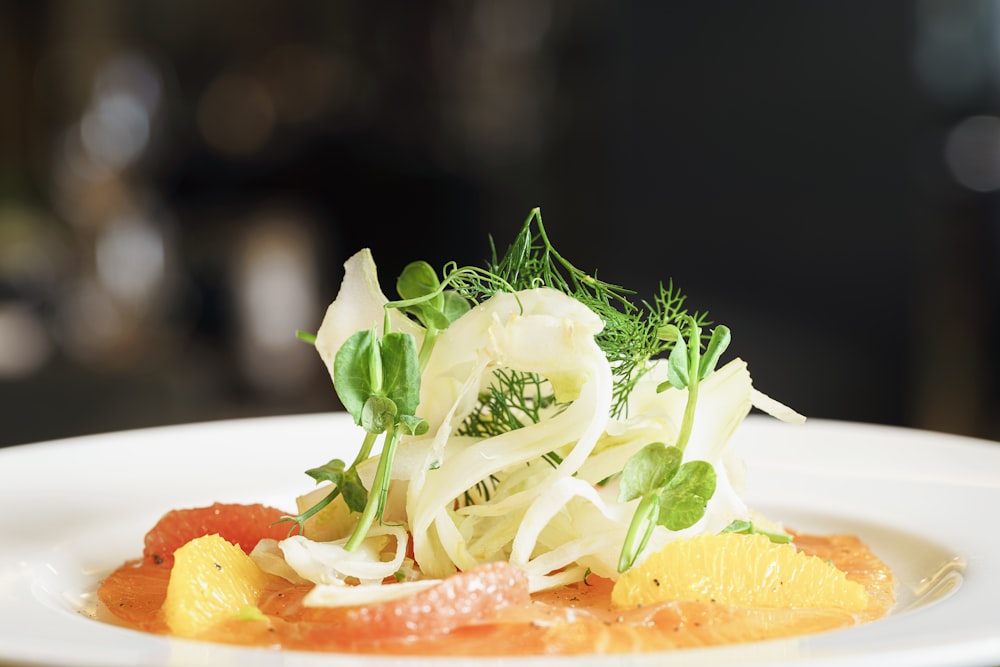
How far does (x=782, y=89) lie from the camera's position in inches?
195

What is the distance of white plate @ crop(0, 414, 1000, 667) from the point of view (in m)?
1.01

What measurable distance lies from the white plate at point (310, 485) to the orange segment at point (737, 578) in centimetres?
9

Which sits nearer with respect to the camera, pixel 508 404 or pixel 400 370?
pixel 400 370

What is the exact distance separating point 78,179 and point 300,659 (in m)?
5.94

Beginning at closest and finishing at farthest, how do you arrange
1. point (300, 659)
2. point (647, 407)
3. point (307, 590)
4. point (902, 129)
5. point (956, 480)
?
point (300, 659) < point (307, 590) < point (647, 407) < point (956, 480) < point (902, 129)

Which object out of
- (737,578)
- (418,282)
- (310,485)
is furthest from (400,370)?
(310,485)

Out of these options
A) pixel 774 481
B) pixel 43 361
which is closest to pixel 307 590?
pixel 774 481

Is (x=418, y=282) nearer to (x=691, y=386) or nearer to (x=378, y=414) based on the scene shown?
(x=378, y=414)

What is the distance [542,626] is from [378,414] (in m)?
0.32

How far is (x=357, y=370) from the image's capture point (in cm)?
136

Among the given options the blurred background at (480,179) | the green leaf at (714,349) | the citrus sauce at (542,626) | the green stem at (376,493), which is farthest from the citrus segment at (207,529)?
the blurred background at (480,179)

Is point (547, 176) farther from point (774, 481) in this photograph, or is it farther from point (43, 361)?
point (774, 481)

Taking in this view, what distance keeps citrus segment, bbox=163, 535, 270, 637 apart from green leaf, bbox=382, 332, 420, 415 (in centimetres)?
27

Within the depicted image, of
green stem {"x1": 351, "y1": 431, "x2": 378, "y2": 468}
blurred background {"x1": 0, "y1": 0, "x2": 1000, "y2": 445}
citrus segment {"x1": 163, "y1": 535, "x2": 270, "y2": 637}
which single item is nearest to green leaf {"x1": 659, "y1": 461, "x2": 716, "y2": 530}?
green stem {"x1": 351, "y1": 431, "x2": 378, "y2": 468}
